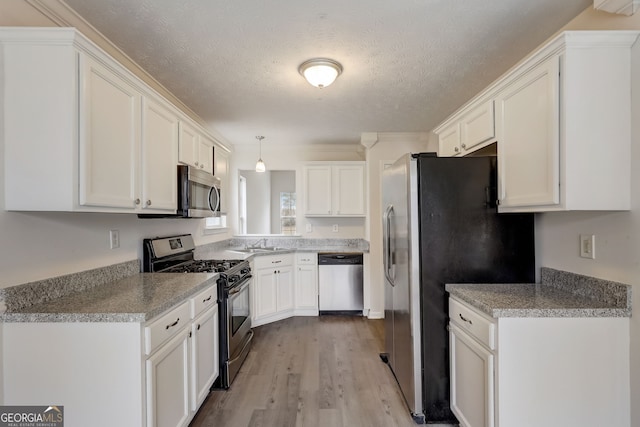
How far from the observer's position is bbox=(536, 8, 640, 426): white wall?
138 centimetres

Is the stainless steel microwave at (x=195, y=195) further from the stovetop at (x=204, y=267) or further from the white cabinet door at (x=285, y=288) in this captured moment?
the white cabinet door at (x=285, y=288)

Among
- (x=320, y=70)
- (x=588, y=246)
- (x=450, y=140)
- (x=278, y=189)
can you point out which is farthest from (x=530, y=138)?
(x=278, y=189)

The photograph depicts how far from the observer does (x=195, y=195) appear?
253 cm

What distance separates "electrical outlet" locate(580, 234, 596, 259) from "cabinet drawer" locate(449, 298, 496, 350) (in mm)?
662

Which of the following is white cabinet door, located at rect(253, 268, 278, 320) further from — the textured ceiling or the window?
the textured ceiling

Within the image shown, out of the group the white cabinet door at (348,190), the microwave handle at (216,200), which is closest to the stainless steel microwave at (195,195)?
the microwave handle at (216,200)

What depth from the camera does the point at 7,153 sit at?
136 cm

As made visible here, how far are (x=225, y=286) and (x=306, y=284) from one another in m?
1.95

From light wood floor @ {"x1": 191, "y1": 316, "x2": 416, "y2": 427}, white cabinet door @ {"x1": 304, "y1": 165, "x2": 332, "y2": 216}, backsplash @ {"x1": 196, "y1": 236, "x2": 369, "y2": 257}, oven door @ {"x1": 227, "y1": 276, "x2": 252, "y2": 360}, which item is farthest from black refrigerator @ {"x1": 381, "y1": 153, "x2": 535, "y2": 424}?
backsplash @ {"x1": 196, "y1": 236, "x2": 369, "y2": 257}

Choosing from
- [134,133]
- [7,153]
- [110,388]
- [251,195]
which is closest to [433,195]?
[134,133]

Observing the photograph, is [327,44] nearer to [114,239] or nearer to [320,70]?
[320,70]

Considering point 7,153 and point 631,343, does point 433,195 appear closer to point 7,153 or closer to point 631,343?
point 631,343

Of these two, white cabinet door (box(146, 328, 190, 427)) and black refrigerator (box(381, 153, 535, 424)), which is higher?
black refrigerator (box(381, 153, 535, 424))

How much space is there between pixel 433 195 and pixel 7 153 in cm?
Result: 221
